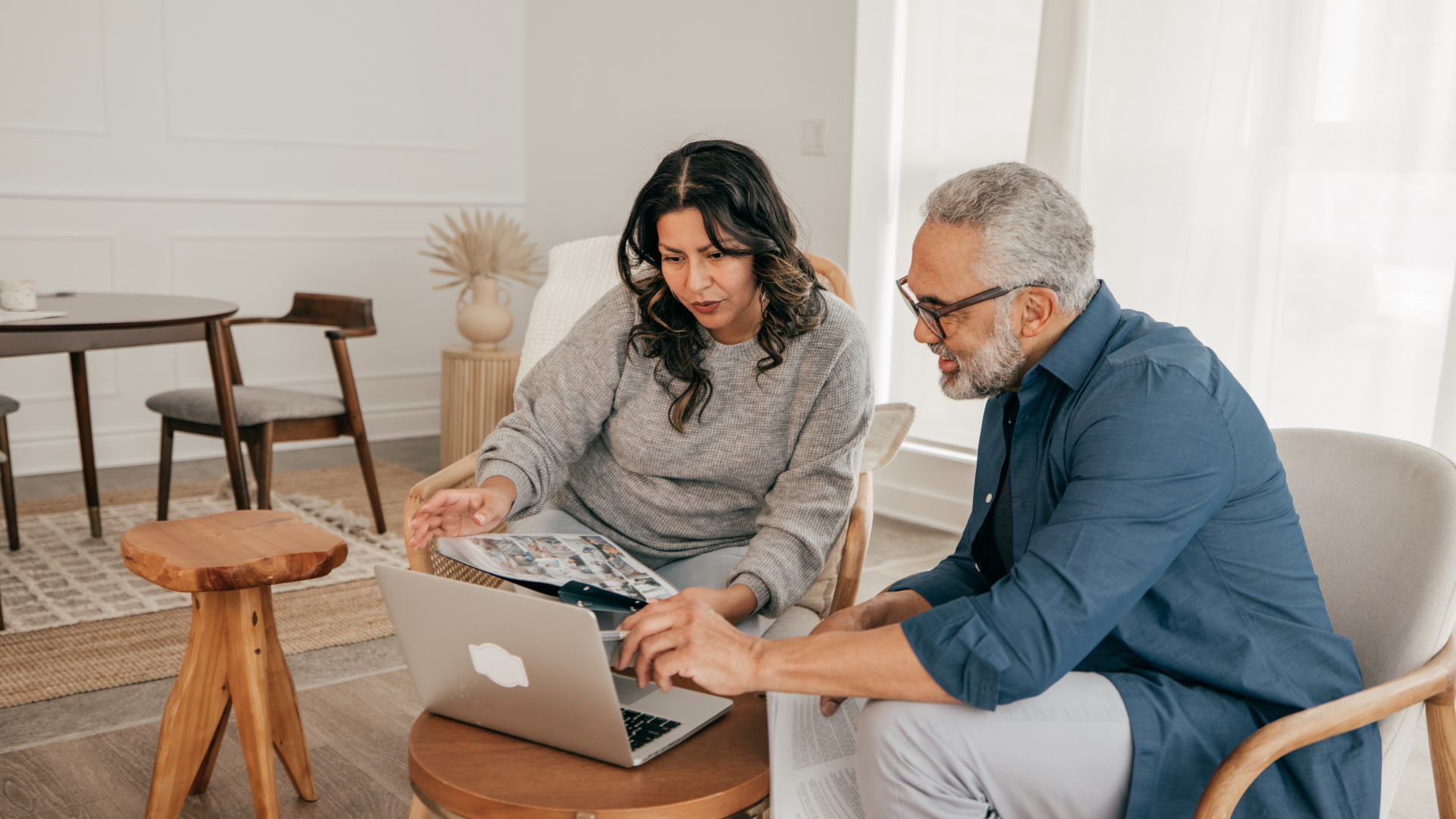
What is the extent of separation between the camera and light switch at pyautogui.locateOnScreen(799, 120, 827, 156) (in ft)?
12.1

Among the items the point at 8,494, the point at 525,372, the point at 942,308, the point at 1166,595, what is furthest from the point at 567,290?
the point at 1166,595

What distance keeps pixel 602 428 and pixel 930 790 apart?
Result: 2.96 feet

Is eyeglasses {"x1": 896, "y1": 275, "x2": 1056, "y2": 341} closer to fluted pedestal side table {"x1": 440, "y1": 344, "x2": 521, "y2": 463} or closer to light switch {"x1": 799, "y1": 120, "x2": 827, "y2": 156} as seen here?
light switch {"x1": 799, "y1": 120, "x2": 827, "y2": 156}

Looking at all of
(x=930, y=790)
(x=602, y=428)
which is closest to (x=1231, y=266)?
(x=602, y=428)

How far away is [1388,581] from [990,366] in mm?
471

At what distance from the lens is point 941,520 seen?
3.64m

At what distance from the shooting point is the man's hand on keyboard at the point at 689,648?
1.04m

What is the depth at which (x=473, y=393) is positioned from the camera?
379cm

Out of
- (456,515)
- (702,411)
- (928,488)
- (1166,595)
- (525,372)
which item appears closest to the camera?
(1166,595)

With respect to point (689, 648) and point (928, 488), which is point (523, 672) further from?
point (928, 488)

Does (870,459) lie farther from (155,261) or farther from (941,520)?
(155,261)

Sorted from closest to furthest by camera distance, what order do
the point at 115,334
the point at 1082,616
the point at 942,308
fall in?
the point at 1082,616, the point at 942,308, the point at 115,334

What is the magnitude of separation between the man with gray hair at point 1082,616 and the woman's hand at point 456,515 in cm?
51

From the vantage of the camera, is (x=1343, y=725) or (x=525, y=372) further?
(x=525, y=372)
